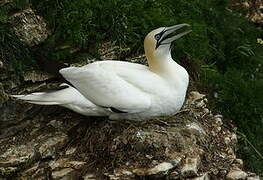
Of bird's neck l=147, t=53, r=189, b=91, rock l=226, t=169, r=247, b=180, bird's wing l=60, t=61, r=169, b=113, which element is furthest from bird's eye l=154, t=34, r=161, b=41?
rock l=226, t=169, r=247, b=180

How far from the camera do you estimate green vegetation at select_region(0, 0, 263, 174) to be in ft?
23.5

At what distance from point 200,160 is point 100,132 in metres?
1.01

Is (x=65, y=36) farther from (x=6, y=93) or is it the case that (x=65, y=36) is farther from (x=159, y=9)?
(x=159, y=9)

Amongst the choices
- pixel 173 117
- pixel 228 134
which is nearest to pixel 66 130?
pixel 173 117

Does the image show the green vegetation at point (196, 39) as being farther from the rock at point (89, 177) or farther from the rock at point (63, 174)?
the rock at point (89, 177)

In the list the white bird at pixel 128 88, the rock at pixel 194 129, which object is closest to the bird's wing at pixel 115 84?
the white bird at pixel 128 88

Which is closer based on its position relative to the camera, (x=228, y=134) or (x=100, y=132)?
(x=100, y=132)

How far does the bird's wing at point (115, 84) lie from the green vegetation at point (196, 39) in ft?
2.77

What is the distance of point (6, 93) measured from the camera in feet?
21.3

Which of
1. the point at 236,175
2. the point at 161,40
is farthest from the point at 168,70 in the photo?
the point at 236,175

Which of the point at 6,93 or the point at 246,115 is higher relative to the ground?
the point at 6,93

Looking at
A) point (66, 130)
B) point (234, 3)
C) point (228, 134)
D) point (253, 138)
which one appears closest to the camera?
point (66, 130)

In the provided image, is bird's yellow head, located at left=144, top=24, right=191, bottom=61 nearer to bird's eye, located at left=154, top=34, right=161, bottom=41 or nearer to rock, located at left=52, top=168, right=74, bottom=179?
bird's eye, located at left=154, top=34, right=161, bottom=41

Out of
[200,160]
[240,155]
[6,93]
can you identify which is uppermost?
[6,93]
